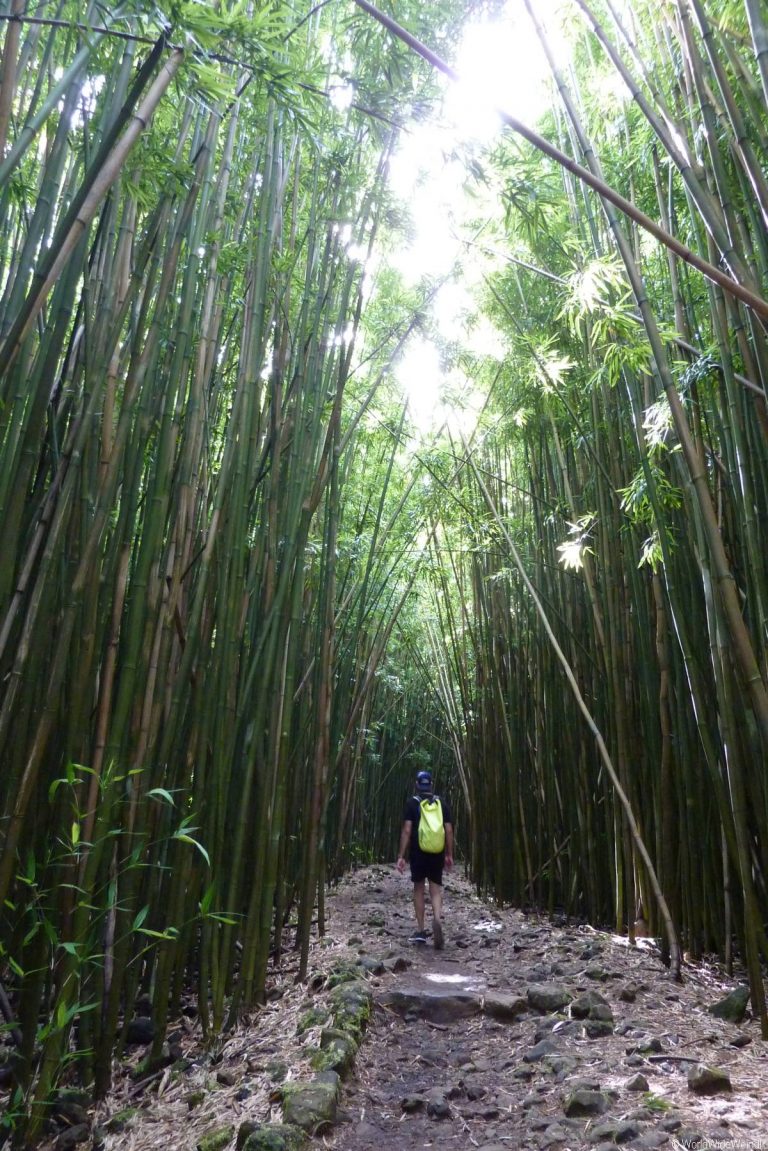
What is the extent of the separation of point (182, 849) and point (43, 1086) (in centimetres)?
54

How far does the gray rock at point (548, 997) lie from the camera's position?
2338 mm

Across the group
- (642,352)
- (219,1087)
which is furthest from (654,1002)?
(642,352)

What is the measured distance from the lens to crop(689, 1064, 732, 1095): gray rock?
1.54m

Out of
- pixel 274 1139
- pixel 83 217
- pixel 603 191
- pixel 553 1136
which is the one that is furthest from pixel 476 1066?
pixel 83 217

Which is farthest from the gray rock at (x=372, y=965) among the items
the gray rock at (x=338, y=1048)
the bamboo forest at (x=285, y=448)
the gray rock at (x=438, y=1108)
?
the gray rock at (x=438, y=1108)

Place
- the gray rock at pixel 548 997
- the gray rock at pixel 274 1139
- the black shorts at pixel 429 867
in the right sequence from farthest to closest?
the black shorts at pixel 429 867 < the gray rock at pixel 548 997 < the gray rock at pixel 274 1139

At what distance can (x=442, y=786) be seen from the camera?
35.9ft

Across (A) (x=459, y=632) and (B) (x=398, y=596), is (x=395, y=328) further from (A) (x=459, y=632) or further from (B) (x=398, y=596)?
(A) (x=459, y=632)

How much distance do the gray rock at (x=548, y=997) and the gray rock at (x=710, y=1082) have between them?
2.65 ft

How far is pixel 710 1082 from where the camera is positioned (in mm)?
1540

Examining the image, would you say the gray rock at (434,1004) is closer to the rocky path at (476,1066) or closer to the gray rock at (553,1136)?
the rocky path at (476,1066)

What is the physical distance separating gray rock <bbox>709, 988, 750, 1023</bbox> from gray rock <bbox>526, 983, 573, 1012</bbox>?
0.46 meters

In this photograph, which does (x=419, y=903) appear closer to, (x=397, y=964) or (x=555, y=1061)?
(x=397, y=964)

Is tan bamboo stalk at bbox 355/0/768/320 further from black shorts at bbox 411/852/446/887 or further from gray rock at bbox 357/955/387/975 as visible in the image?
black shorts at bbox 411/852/446/887
